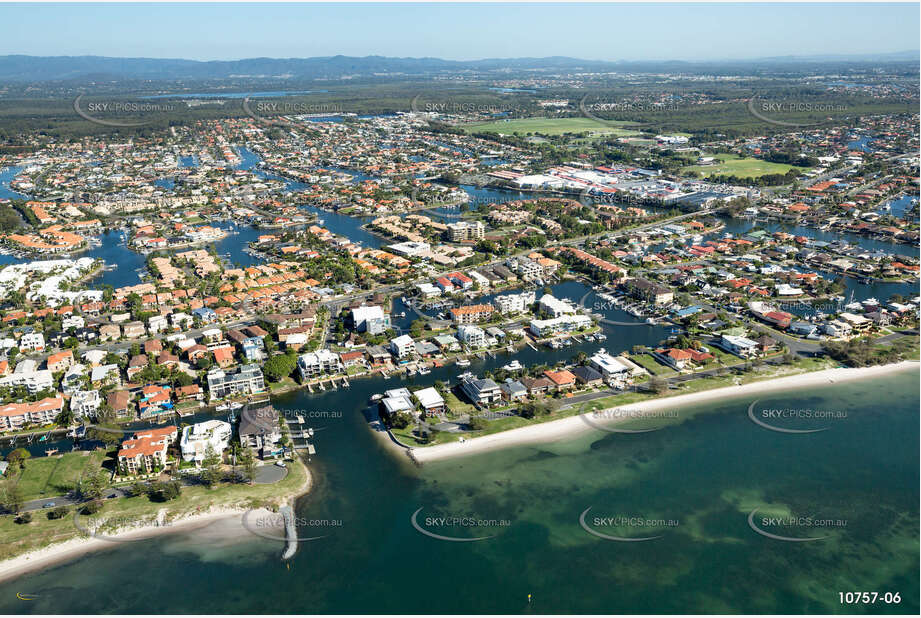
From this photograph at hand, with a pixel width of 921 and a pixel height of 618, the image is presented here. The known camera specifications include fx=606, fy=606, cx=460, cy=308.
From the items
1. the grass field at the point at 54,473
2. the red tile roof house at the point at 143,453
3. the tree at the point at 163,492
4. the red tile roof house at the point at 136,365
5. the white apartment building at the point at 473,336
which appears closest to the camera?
the tree at the point at 163,492

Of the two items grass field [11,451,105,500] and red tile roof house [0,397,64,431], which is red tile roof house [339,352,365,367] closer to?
grass field [11,451,105,500]

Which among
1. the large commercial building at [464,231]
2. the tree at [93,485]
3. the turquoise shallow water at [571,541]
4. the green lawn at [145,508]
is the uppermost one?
the large commercial building at [464,231]

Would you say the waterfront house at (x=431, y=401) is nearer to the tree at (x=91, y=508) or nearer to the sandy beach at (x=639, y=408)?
the sandy beach at (x=639, y=408)

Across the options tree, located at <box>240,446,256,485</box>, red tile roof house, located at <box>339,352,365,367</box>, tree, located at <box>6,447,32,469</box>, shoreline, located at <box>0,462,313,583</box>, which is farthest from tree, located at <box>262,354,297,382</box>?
tree, located at <box>6,447,32,469</box>

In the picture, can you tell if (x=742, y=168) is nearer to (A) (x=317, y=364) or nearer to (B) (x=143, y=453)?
(A) (x=317, y=364)

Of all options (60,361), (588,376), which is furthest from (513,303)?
(60,361)

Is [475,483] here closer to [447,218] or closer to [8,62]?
[447,218]

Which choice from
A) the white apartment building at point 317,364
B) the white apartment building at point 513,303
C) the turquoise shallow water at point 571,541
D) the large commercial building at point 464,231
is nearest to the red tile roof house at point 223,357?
the white apartment building at point 317,364
